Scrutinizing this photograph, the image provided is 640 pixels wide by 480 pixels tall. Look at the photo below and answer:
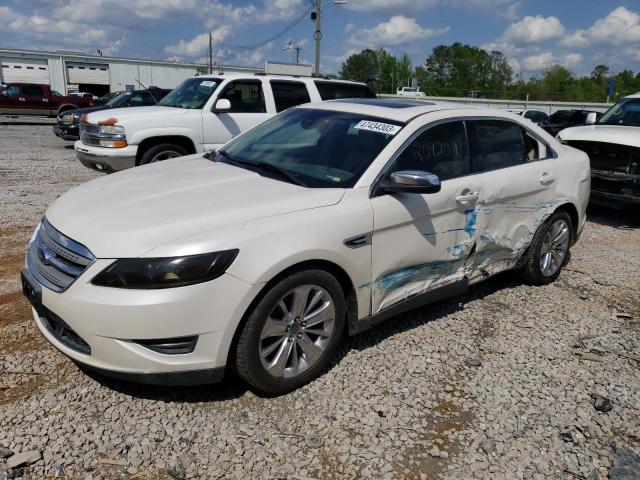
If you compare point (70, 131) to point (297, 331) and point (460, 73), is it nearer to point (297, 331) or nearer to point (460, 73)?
point (297, 331)

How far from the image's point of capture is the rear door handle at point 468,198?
3828 millimetres

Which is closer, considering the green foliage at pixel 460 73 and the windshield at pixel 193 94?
the windshield at pixel 193 94

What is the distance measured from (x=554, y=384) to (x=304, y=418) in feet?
5.58

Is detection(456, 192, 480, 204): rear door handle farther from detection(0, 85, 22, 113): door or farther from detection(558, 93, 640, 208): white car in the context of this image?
detection(0, 85, 22, 113): door

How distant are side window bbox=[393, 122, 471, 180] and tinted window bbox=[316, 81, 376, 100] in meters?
5.27

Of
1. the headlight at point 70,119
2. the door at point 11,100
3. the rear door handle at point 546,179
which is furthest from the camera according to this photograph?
the door at point 11,100

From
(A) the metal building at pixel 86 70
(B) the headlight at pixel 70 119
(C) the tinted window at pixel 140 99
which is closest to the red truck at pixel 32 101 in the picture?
(B) the headlight at pixel 70 119

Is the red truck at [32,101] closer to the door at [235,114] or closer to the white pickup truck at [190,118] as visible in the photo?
the white pickup truck at [190,118]

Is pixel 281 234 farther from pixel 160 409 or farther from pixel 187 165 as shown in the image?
pixel 187 165

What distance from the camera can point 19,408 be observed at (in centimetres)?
288

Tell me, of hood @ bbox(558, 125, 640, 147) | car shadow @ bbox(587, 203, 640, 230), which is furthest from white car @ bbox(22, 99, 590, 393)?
car shadow @ bbox(587, 203, 640, 230)

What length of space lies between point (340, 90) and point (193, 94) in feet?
8.34

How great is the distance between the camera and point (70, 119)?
1487 centimetres

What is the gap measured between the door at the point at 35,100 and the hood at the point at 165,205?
2355cm
